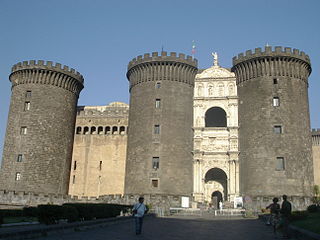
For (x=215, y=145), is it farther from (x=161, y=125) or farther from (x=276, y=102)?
(x=276, y=102)

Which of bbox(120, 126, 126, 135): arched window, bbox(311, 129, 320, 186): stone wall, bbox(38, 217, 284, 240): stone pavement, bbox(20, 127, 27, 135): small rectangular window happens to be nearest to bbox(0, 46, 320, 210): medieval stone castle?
bbox(20, 127, 27, 135): small rectangular window

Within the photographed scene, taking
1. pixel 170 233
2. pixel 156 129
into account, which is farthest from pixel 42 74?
pixel 170 233

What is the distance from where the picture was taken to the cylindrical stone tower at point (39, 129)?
131 feet

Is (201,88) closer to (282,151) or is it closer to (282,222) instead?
(282,151)

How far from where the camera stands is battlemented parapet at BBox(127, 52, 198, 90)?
42.0 metres

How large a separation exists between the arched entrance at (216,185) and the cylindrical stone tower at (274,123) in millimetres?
3605

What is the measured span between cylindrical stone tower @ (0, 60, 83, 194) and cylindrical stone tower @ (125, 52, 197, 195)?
804cm

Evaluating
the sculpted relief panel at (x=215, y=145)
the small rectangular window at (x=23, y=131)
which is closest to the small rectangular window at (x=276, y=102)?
the sculpted relief panel at (x=215, y=145)

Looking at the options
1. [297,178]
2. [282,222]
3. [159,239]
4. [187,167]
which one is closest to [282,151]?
[297,178]

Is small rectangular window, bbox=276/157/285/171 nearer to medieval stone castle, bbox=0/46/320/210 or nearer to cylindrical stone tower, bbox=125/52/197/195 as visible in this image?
medieval stone castle, bbox=0/46/320/210

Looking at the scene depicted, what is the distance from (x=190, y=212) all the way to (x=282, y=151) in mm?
11368

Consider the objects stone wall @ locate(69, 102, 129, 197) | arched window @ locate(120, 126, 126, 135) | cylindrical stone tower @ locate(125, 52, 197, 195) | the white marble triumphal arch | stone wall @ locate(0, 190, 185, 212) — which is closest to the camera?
stone wall @ locate(0, 190, 185, 212)

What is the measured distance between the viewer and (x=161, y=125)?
40000 millimetres

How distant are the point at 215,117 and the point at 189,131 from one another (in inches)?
268
